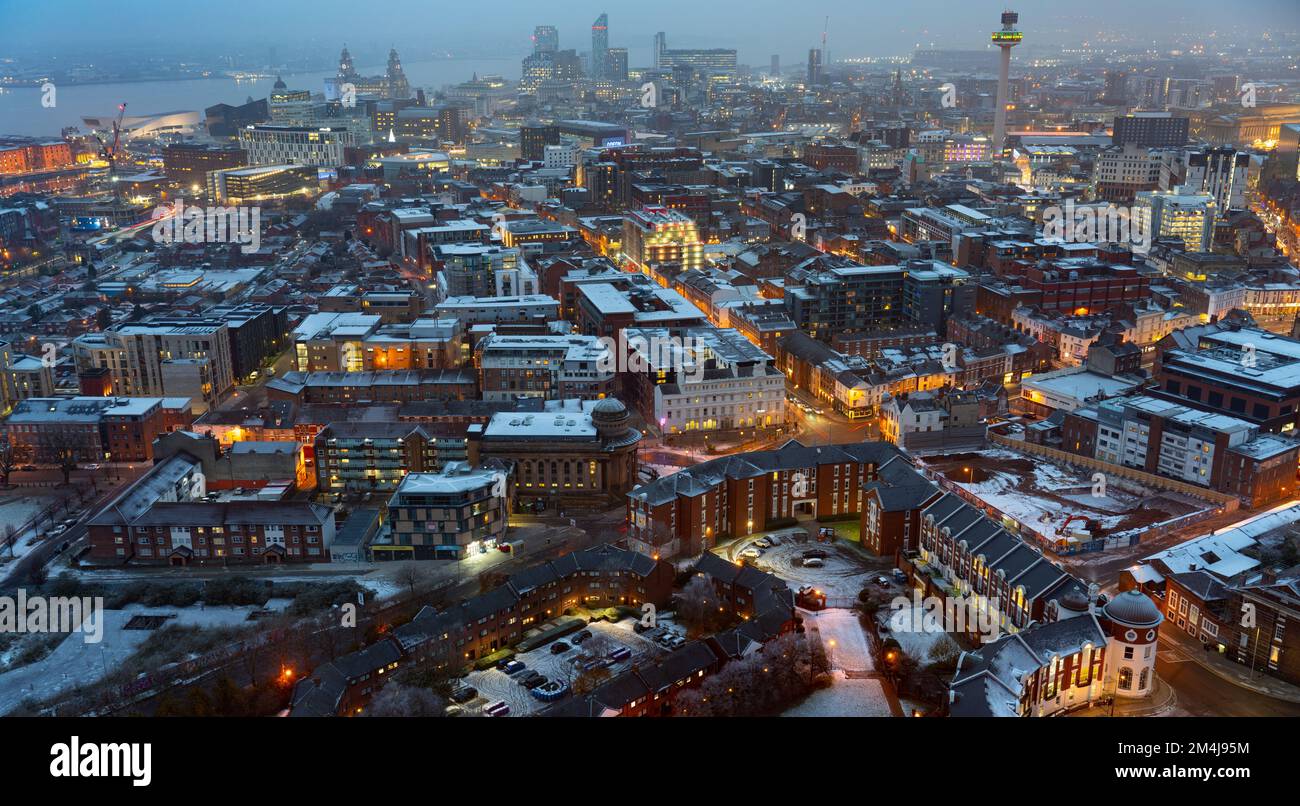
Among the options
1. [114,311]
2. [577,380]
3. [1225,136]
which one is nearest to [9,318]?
[114,311]

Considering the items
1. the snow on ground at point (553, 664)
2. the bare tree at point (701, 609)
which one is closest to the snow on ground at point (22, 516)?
the snow on ground at point (553, 664)

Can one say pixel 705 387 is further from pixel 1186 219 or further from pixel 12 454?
pixel 1186 219

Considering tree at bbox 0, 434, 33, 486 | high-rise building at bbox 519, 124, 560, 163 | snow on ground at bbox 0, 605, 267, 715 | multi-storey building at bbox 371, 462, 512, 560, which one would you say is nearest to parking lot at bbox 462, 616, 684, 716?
multi-storey building at bbox 371, 462, 512, 560

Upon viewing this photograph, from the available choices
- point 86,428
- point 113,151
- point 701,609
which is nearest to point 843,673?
point 701,609

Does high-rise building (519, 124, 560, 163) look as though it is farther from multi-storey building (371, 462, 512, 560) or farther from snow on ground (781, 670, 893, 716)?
snow on ground (781, 670, 893, 716)

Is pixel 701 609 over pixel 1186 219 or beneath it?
beneath

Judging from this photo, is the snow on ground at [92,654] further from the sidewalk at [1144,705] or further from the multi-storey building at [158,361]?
the sidewalk at [1144,705]
